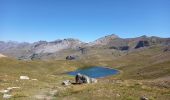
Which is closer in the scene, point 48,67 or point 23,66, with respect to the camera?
point 23,66

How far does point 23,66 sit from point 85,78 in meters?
106

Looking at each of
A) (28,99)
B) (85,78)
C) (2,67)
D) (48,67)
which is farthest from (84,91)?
(48,67)

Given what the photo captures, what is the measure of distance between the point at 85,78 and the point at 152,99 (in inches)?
1051

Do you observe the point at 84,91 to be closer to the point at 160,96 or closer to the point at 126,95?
the point at 126,95

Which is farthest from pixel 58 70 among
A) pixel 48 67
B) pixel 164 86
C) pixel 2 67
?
pixel 164 86

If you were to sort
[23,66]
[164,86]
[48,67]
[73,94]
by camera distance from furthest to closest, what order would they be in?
[48,67] < [23,66] < [164,86] < [73,94]

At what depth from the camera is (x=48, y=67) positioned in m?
188

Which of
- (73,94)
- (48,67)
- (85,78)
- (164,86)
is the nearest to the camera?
(73,94)

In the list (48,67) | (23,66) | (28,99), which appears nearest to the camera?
(28,99)

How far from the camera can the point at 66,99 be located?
112 ft

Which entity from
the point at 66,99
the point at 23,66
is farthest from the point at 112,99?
the point at 23,66

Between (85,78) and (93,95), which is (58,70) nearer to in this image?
(85,78)

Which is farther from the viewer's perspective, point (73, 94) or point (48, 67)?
point (48, 67)

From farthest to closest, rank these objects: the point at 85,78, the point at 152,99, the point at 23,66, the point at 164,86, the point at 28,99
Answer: the point at 23,66, the point at 85,78, the point at 164,86, the point at 28,99, the point at 152,99
